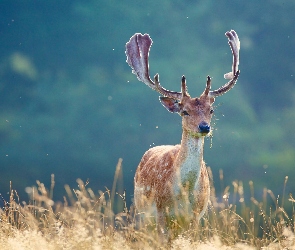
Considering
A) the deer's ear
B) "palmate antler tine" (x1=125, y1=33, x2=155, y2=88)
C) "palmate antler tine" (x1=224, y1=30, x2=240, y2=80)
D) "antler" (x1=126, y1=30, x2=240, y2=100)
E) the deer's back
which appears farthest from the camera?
"palmate antler tine" (x1=224, y1=30, x2=240, y2=80)

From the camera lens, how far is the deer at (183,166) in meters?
5.84

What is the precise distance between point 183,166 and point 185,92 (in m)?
0.93

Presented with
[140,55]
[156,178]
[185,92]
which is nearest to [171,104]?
[185,92]

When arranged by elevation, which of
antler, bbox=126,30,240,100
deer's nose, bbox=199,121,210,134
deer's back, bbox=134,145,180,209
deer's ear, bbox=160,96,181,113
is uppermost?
antler, bbox=126,30,240,100

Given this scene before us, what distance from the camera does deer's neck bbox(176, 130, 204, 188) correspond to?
5.84m

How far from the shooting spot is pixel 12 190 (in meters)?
5.86

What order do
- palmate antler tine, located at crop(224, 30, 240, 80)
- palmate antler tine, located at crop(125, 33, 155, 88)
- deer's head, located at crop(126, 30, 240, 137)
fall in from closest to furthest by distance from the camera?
deer's head, located at crop(126, 30, 240, 137)
palmate antler tine, located at crop(125, 33, 155, 88)
palmate antler tine, located at crop(224, 30, 240, 80)

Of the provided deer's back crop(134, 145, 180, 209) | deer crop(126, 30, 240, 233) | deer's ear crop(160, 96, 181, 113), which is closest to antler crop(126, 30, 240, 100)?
deer crop(126, 30, 240, 233)

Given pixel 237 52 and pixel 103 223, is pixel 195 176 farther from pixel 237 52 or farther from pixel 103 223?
pixel 237 52

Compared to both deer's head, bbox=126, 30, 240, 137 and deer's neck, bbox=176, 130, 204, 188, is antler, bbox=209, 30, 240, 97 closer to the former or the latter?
deer's head, bbox=126, 30, 240, 137

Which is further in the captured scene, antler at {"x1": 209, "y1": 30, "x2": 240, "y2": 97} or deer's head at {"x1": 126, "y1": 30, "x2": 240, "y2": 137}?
antler at {"x1": 209, "y1": 30, "x2": 240, "y2": 97}

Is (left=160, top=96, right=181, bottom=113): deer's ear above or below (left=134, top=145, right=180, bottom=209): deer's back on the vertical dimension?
above

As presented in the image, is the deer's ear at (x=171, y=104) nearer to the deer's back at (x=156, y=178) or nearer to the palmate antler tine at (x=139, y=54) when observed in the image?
the deer's back at (x=156, y=178)

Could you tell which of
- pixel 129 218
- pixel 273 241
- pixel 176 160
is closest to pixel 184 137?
pixel 176 160
